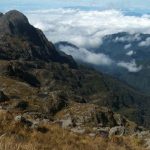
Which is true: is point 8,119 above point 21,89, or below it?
above

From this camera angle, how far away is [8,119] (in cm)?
2289

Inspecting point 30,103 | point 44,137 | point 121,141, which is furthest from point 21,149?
point 30,103

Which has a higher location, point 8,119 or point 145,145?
point 8,119

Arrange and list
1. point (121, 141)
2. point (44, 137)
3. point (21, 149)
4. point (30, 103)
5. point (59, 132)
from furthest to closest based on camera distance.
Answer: point (30, 103), point (121, 141), point (59, 132), point (44, 137), point (21, 149)

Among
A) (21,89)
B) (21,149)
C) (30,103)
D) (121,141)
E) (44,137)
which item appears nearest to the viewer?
(21,149)

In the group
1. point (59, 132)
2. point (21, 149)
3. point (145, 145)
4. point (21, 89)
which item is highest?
point (21, 149)

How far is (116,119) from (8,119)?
13670 centimetres

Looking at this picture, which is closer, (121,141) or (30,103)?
(121,141)

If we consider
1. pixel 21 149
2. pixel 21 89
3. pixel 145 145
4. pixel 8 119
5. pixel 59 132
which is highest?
pixel 21 149

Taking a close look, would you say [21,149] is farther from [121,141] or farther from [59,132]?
[121,141]

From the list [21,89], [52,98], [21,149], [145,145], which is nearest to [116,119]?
[52,98]

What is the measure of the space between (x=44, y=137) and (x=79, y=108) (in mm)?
140960

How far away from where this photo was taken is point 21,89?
197875 mm

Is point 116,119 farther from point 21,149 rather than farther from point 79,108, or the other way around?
point 21,149
